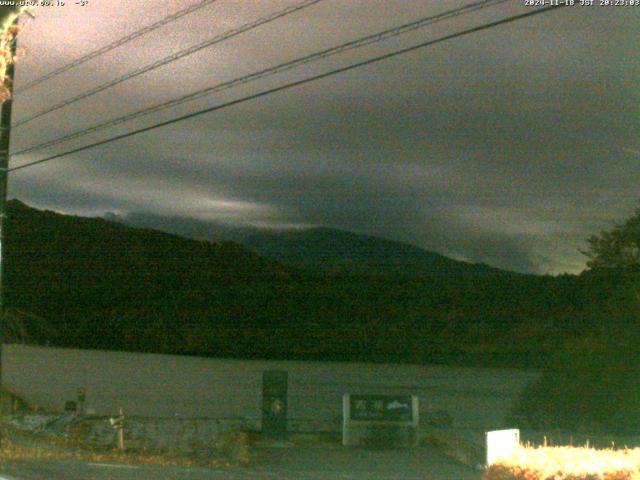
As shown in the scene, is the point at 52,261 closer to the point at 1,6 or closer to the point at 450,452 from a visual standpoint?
the point at 450,452

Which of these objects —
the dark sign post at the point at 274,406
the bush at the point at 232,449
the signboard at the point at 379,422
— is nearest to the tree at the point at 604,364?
the signboard at the point at 379,422

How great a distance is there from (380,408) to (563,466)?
1034cm

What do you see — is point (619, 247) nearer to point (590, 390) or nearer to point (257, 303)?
point (590, 390)

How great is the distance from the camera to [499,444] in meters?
11.6

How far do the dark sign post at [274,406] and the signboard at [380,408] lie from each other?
1569 millimetres

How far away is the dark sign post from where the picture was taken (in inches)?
774

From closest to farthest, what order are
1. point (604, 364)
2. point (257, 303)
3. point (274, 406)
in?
point (274, 406)
point (604, 364)
point (257, 303)

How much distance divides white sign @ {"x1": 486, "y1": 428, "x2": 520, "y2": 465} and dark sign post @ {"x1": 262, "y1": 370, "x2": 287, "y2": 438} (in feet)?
28.0

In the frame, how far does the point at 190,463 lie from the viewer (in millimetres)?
15930

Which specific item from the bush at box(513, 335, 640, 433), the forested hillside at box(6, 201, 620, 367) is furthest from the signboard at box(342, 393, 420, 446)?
the forested hillside at box(6, 201, 620, 367)

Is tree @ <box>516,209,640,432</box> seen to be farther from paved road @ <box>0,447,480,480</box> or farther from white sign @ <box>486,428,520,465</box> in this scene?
white sign @ <box>486,428,520,465</box>

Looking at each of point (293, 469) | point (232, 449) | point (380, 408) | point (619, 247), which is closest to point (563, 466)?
point (293, 469)

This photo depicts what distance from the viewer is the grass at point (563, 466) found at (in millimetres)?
9461

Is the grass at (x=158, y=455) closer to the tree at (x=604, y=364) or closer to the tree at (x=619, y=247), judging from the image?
the tree at (x=604, y=364)
